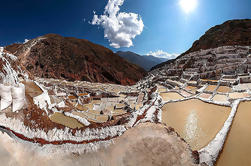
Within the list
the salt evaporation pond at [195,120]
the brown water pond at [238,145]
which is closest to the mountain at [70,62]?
the salt evaporation pond at [195,120]

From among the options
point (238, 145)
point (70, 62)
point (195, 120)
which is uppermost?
point (70, 62)

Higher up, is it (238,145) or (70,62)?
(70,62)

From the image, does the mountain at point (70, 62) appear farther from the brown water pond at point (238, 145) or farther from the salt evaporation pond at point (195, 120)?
the brown water pond at point (238, 145)

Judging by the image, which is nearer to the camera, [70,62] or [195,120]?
[195,120]

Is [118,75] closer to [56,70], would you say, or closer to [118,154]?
[56,70]

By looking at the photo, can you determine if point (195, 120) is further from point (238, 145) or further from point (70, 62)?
point (70, 62)

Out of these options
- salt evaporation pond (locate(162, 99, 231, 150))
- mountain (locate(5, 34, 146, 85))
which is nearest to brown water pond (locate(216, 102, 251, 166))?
salt evaporation pond (locate(162, 99, 231, 150))

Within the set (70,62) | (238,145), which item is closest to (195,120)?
(238,145)
